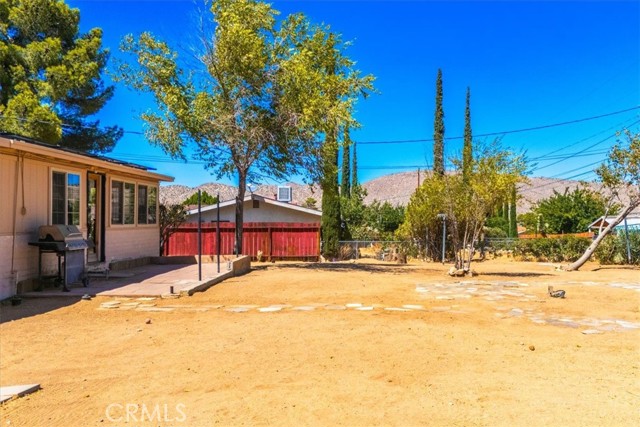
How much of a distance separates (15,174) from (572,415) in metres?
9.65

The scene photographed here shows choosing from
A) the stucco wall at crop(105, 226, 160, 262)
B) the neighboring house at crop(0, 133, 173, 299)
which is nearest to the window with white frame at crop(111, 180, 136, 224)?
the neighboring house at crop(0, 133, 173, 299)

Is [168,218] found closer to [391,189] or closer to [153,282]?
[153,282]

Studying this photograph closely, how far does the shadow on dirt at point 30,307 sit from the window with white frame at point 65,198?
2.29 meters

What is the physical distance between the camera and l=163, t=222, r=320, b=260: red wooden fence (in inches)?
877

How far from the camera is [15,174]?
9242 millimetres

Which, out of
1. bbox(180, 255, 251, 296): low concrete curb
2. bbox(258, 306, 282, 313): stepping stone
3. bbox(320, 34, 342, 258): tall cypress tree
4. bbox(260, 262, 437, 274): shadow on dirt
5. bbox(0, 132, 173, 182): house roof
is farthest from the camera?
bbox(260, 262, 437, 274): shadow on dirt

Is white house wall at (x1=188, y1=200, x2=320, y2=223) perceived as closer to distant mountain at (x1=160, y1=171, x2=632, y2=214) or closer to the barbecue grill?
the barbecue grill

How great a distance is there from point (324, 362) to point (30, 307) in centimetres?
583

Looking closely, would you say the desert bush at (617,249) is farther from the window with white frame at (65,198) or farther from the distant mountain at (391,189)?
the distant mountain at (391,189)

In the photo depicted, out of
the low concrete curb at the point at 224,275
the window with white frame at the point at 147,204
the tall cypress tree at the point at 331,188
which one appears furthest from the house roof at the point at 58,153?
the tall cypress tree at the point at 331,188

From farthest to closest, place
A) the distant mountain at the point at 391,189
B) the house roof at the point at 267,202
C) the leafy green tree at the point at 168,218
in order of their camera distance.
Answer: the distant mountain at the point at 391,189
the house roof at the point at 267,202
the leafy green tree at the point at 168,218

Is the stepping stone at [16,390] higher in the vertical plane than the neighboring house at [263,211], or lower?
lower

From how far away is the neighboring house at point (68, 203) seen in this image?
905cm

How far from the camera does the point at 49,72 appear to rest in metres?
22.2
